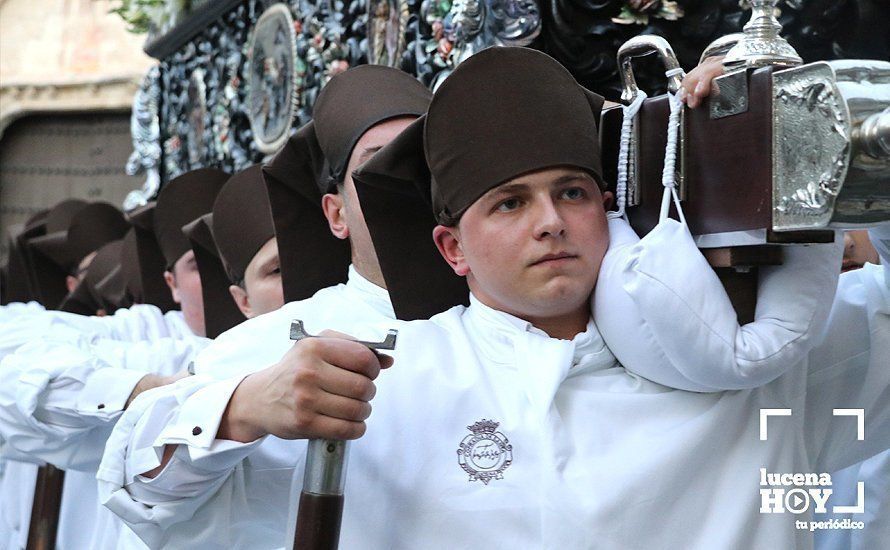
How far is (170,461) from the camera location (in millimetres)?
2020

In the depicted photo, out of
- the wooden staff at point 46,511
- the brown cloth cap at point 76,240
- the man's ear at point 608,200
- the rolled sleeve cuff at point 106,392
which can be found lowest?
the wooden staff at point 46,511

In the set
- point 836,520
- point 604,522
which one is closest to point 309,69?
point 836,520

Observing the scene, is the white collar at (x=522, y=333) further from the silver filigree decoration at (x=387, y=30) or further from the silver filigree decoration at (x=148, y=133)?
the silver filigree decoration at (x=148, y=133)

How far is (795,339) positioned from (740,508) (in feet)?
0.95

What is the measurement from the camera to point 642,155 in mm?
2135

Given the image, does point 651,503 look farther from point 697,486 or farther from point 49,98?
point 49,98

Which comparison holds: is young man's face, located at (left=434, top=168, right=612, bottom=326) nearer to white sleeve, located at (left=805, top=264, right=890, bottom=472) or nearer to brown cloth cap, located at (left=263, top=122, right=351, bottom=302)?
white sleeve, located at (left=805, top=264, right=890, bottom=472)

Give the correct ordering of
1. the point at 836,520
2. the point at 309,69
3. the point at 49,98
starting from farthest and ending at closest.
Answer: the point at 49,98, the point at 309,69, the point at 836,520

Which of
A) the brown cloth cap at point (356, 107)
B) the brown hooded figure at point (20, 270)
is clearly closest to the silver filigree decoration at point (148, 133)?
the brown hooded figure at point (20, 270)

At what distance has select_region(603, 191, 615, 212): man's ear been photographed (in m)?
2.27

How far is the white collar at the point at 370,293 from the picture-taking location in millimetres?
3110

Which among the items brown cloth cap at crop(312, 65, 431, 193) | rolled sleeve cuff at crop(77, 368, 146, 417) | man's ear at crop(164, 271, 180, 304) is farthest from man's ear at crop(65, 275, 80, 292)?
brown cloth cap at crop(312, 65, 431, 193)

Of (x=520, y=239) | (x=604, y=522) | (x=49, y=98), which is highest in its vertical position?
(x=49, y=98)

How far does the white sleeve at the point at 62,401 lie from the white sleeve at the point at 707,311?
1.98m
